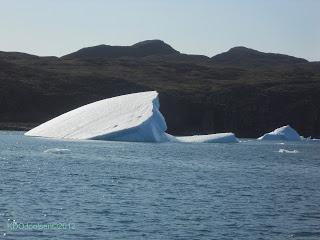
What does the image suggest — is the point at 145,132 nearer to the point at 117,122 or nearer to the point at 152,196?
the point at 117,122

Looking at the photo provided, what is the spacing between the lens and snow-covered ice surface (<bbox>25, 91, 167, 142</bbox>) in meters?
75.6

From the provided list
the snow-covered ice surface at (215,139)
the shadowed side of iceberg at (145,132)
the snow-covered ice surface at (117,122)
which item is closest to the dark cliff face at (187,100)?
the snow-covered ice surface at (215,139)

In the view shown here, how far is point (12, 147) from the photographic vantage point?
230 feet

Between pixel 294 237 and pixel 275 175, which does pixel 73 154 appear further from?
pixel 294 237

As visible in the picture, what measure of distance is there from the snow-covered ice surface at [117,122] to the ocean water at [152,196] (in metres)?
9.91

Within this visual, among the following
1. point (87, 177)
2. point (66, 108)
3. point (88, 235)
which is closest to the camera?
point (88, 235)

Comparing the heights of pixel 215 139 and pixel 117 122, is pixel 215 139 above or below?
below

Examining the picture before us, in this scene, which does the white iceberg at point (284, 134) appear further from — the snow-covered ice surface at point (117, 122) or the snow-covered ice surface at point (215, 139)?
the snow-covered ice surface at point (117, 122)

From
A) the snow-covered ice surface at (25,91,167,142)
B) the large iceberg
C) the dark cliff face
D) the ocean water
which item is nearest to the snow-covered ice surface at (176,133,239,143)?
the large iceberg

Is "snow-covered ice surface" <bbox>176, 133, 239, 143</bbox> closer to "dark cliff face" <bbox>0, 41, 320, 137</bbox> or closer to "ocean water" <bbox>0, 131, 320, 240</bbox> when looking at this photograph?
"ocean water" <bbox>0, 131, 320, 240</bbox>

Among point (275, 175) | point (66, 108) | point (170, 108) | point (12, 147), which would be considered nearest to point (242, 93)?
point (170, 108)

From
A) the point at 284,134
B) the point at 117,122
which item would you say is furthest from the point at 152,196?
the point at 284,134

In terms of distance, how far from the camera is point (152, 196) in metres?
37.3

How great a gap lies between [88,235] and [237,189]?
17.2 meters
